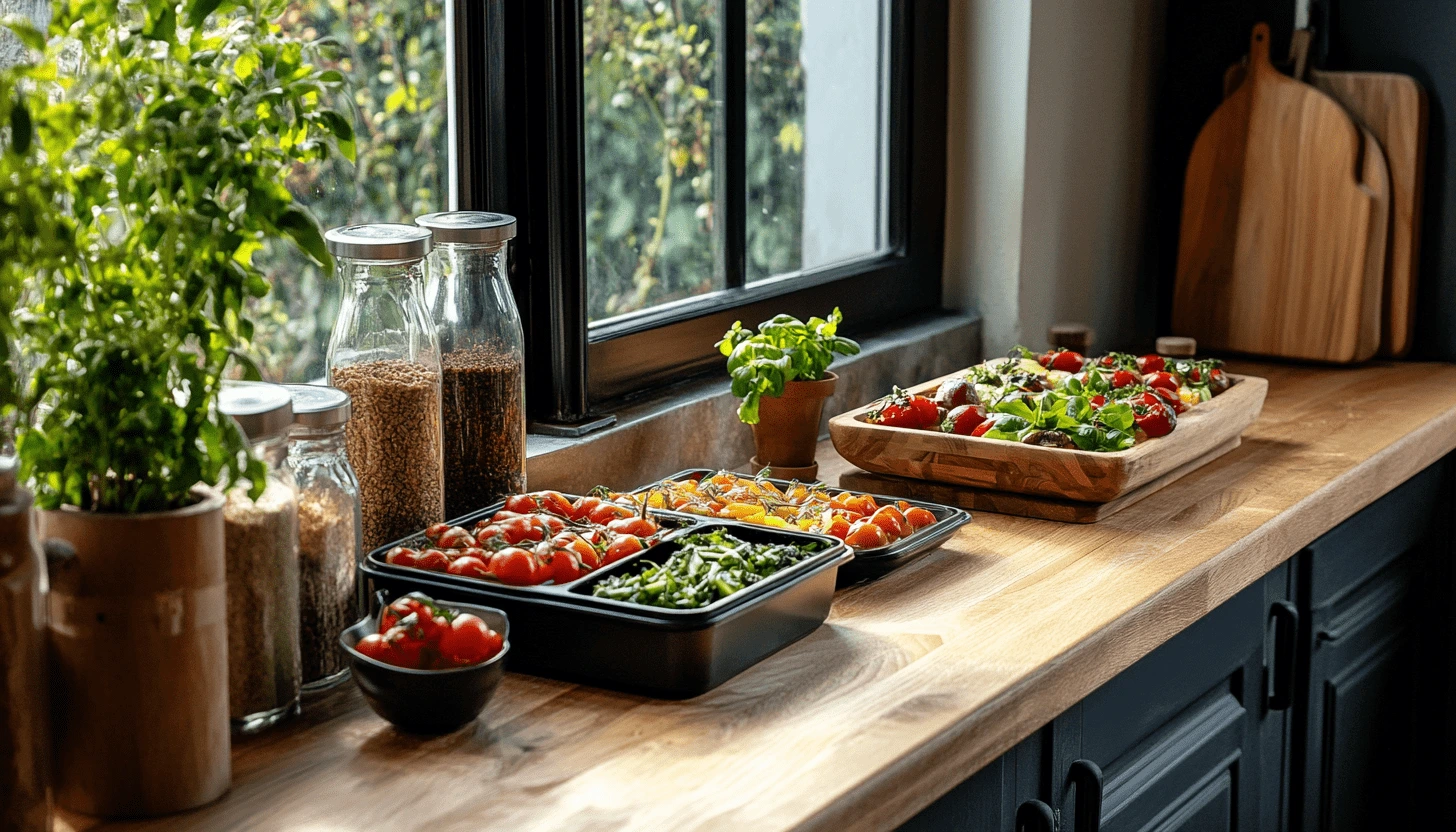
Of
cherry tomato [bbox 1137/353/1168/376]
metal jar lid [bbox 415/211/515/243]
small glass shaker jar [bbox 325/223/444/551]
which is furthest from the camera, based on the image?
cherry tomato [bbox 1137/353/1168/376]

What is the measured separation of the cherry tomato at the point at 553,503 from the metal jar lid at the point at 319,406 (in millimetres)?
237

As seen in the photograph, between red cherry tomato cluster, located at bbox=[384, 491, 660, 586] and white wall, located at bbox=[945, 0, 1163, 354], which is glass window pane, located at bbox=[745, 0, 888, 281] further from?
red cherry tomato cluster, located at bbox=[384, 491, 660, 586]

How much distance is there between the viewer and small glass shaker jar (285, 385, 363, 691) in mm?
1209

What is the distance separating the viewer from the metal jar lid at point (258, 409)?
1087 mm

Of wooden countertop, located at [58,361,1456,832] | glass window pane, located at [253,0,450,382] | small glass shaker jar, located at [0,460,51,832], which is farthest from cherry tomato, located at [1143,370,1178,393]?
small glass shaker jar, located at [0,460,51,832]

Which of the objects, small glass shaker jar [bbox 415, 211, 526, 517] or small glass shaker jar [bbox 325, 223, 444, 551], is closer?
Answer: small glass shaker jar [bbox 325, 223, 444, 551]

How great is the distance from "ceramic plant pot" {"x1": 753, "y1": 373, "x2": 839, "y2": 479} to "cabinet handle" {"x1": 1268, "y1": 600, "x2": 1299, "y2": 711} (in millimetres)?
556

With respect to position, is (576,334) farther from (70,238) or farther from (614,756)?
(70,238)

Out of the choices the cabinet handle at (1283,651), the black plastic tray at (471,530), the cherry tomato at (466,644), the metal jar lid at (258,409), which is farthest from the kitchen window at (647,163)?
the cabinet handle at (1283,651)

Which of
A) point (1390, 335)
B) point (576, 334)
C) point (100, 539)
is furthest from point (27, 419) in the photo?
point (1390, 335)

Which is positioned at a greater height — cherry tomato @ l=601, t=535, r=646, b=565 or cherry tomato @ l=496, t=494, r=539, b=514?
cherry tomato @ l=496, t=494, r=539, b=514

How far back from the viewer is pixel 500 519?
141cm

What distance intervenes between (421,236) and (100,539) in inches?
18.0

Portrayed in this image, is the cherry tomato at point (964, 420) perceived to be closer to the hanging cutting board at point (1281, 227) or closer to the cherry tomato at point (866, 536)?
the cherry tomato at point (866, 536)
